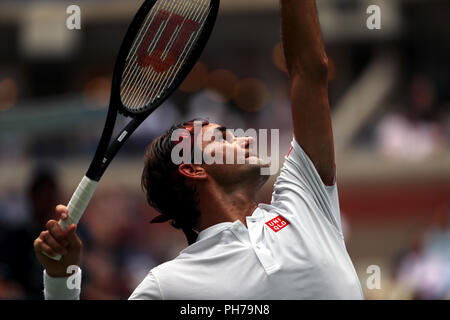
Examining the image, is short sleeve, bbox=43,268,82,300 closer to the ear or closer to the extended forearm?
the ear

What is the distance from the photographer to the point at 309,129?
2770mm

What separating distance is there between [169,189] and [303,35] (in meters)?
0.86

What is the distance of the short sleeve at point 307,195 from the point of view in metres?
2.83

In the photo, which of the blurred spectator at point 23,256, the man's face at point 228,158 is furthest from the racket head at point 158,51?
the blurred spectator at point 23,256

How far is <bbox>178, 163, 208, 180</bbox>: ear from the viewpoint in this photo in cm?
307

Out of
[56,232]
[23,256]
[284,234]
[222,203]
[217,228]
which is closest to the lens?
[56,232]

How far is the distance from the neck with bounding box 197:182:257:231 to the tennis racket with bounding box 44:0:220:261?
0.41m

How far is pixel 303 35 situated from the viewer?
2766 millimetres

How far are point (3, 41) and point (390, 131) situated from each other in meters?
8.13

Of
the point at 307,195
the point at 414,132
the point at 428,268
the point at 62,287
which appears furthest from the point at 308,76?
the point at 414,132

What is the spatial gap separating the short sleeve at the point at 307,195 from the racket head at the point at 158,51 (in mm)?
645

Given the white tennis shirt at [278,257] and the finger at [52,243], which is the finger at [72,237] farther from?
the white tennis shirt at [278,257]

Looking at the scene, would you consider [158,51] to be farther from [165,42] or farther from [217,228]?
[217,228]
